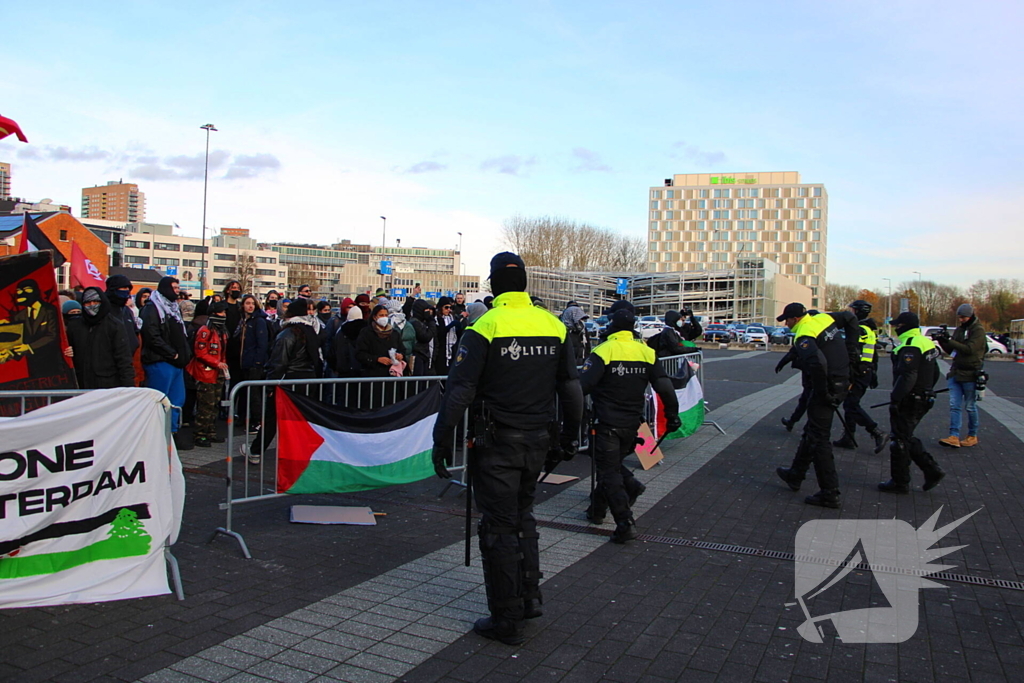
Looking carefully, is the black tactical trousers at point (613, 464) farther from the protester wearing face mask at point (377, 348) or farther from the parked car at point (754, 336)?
the parked car at point (754, 336)

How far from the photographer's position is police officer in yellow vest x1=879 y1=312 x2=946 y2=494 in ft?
24.9

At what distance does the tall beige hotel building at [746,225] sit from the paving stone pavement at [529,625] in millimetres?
130399

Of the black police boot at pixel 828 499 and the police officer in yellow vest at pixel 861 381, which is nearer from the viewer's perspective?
the black police boot at pixel 828 499

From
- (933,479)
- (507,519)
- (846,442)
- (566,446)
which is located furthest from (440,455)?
(846,442)

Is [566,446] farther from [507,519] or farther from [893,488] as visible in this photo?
[893,488]

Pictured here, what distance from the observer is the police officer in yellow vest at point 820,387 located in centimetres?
701

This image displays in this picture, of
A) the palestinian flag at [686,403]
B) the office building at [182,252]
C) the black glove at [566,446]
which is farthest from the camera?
the office building at [182,252]

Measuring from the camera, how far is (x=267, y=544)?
18.4 feet

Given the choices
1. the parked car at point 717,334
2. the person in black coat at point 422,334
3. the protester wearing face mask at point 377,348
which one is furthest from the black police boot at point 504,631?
the parked car at point 717,334

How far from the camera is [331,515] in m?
6.34

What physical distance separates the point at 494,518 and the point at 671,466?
5256 millimetres

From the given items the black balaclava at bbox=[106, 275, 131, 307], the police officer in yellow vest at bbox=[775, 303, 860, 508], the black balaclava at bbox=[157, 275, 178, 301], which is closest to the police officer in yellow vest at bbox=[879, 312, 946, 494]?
the police officer in yellow vest at bbox=[775, 303, 860, 508]

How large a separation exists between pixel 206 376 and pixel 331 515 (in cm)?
379

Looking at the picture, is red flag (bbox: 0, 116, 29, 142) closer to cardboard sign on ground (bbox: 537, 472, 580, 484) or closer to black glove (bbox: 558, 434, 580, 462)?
black glove (bbox: 558, 434, 580, 462)
